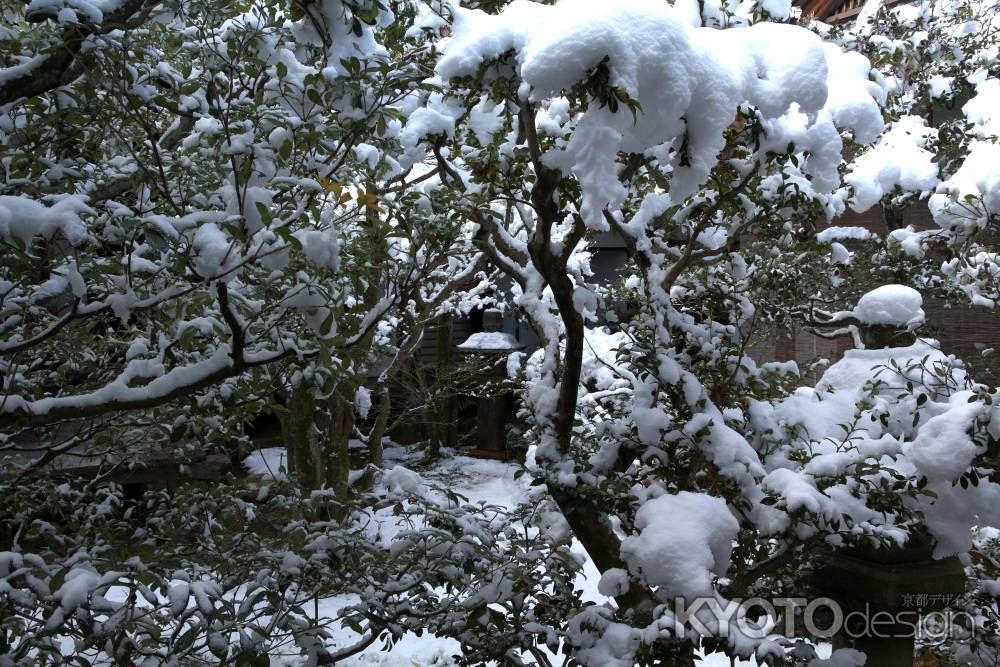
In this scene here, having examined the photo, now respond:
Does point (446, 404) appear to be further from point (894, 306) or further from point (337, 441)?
point (894, 306)

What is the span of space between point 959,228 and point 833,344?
494 centimetres

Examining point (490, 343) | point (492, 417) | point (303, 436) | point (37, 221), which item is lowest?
point (492, 417)

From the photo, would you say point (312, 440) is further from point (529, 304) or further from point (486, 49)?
point (486, 49)

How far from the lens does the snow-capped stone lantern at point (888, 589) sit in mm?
3039

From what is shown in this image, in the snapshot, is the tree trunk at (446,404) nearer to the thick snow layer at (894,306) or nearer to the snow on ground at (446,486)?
the snow on ground at (446,486)

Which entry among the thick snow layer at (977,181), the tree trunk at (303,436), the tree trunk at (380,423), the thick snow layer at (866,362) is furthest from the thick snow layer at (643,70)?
the tree trunk at (380,423)

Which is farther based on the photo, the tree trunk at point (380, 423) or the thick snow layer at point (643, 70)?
the tree trunk at point (380, 423)

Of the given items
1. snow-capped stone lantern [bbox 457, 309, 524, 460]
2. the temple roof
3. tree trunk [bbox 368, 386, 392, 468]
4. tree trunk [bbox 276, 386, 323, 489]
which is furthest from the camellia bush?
the temple roof

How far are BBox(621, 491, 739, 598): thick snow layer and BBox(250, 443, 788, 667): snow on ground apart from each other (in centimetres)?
28

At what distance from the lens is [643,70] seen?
87.4 inches

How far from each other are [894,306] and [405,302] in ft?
10.1

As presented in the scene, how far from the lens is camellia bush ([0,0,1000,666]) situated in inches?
83.5

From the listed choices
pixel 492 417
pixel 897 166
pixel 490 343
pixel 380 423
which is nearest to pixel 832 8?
pixel 897 166

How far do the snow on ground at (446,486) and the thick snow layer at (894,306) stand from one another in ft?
8.32
